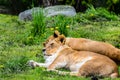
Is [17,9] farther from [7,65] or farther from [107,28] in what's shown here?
[7,65]

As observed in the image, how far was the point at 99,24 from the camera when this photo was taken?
49.3 ft

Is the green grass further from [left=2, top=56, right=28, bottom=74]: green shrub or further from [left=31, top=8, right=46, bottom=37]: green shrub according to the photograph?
[left=31, top=8, right=46, bottom=37]: green shrub

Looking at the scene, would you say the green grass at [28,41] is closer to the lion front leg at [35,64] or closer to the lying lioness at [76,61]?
the lion front leg at [35,64]

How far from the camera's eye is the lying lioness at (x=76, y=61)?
843 cm

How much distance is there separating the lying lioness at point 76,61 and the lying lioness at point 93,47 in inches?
5.4

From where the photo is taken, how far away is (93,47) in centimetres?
938

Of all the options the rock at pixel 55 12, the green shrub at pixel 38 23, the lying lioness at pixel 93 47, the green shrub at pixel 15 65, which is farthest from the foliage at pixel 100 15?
the green shrub at pixel 15 65

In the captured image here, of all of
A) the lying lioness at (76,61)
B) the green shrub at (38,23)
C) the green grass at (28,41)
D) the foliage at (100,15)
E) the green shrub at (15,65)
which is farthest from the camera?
the foliage at (100,15)

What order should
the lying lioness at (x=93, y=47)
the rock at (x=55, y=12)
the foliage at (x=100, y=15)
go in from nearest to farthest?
1. the lying lioness at (x=93, y=47)
2. the foliage at (x=100, y=15)
3. the rock at (x=55, y=12)

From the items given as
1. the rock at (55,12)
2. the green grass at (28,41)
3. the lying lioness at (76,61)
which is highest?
the lying lioness at (76,61)

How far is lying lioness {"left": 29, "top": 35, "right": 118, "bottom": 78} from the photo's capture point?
8430mm

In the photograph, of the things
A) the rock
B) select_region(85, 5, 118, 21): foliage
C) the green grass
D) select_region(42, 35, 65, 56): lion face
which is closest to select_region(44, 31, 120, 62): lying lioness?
select_region(42, 35, 65, 56): lion face

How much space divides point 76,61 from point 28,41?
3.50 metres

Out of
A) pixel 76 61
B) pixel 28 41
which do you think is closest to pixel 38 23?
pixel 28 41
